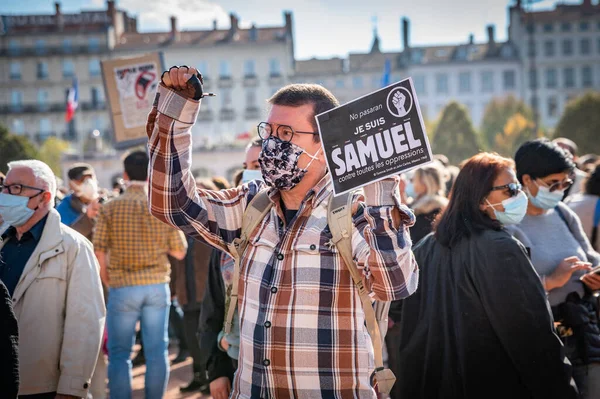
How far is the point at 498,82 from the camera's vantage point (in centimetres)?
7369

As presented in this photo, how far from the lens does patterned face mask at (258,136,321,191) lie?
294 centimetres

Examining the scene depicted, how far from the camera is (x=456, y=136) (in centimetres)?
5769

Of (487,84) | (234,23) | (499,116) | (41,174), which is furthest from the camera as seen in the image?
(487,84)

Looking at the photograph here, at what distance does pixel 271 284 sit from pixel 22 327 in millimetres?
2006

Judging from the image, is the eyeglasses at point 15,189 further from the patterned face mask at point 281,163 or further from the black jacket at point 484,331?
the black jacket at point 484,331

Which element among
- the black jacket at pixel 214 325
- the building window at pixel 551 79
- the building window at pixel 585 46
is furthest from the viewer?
the building window at pixel 551 79

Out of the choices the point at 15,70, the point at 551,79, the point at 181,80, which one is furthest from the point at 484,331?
the point at 15,70

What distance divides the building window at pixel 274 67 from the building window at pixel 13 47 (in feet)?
83.3

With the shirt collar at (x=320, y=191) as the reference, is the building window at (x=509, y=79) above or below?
above

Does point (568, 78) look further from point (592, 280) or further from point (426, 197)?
point (592, 280)

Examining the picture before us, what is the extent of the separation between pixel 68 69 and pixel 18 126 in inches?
299

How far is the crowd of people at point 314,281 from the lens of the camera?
2.81 meters

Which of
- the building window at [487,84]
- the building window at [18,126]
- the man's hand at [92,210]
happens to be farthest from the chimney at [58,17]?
the man's hand at [92,210]

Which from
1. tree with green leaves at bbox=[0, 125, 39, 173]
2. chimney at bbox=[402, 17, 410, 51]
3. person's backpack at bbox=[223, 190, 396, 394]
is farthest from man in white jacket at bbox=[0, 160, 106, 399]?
chimney at bbox=[402, 17, 410, 51]
